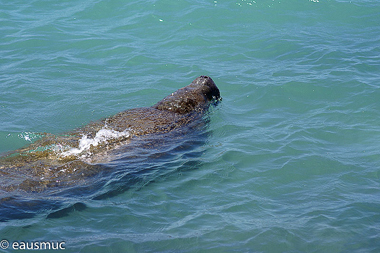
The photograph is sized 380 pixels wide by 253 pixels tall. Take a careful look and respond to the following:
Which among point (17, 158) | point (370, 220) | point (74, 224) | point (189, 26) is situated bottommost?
point (370, 220)

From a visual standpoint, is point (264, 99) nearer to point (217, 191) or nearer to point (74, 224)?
point (217, 191)

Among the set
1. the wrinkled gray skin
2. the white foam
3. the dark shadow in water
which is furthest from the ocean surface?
the white foam

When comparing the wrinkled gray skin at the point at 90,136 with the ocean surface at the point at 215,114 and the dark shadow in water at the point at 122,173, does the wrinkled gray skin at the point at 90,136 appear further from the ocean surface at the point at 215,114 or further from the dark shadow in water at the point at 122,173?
the ocean surface at the point at 215,114

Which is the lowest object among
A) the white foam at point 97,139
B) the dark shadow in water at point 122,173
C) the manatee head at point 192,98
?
the dark shadow in water at point 122,173

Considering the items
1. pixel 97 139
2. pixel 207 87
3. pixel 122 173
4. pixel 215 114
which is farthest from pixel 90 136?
pixel 207 87

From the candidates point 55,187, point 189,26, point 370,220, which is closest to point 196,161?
point 55,187

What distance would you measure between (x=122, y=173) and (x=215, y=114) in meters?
3.10

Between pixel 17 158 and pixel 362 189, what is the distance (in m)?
5.33

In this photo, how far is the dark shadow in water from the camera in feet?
17.8

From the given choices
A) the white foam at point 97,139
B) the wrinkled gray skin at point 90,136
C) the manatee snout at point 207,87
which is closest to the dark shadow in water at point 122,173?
the wrinkled gray skin at point 90,136

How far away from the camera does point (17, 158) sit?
647 centimetres

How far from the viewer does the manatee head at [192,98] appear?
332 inches

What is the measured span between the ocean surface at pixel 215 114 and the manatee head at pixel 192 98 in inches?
13.1

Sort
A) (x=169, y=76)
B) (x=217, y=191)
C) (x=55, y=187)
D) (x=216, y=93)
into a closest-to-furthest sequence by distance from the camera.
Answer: (x=55, y=187) < (x=217, y=191) < (x=216, y=93) < (x=169, y=76)
